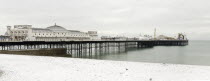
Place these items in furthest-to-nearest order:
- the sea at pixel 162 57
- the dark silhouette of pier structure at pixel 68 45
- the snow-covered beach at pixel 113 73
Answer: the dark silhouette of pier structure at pixel 68 45, the sea at pixel 162 57, the snow-covered beach at pixel 113 73

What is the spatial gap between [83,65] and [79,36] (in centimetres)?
7617

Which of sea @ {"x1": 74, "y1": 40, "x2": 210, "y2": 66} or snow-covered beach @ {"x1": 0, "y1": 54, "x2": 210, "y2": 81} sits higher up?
snow-covered beach @ {"x1": 0, "y1": 54, "x2": 210, "y2": 81}

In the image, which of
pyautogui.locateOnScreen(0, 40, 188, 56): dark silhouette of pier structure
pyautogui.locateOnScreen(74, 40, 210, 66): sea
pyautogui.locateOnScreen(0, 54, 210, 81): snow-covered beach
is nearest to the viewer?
pyautogui.locateOnScreen(0, 54, 210, 81): snow-covered beach

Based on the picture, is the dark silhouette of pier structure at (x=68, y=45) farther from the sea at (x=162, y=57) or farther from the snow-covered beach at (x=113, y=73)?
the snow-covered beach at (x=113, y=73)

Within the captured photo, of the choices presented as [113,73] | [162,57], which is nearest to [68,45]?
[162,57]

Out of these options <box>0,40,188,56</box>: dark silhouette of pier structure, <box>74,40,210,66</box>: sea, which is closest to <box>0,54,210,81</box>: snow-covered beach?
<box>74,40,210,66</box>: sea

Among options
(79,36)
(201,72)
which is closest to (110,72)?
(201,72)

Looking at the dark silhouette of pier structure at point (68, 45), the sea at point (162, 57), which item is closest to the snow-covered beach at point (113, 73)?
the sea at point (162, 57)

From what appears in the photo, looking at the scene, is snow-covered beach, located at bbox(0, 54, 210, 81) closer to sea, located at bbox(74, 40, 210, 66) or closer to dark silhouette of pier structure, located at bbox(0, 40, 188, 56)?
sea, located at bbox(74, 40, 210, 66)

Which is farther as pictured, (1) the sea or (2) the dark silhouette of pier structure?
(2) the dark silhouette of pier structure

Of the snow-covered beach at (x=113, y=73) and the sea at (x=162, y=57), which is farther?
the sea at (x=162, y=57)

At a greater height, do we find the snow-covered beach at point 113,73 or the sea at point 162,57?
the snow-covered beach at point 113,73

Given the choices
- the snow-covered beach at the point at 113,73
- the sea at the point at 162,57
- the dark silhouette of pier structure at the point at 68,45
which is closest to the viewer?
the snow-covered beach at the point at 113,73

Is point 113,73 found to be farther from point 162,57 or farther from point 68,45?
point 68,45
